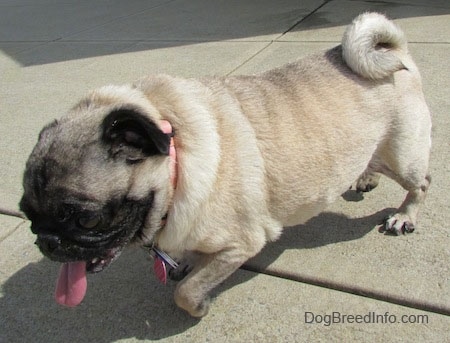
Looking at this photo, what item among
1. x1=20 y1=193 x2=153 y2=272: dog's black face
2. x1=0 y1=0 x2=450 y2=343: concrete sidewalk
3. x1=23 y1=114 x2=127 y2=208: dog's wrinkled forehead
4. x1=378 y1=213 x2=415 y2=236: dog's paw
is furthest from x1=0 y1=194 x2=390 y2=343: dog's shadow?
x1=23 y1=114 x2=127 y2=208: dog's wrinkled forehead

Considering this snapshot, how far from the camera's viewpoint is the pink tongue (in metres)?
2.38

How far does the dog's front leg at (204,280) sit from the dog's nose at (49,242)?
71cm

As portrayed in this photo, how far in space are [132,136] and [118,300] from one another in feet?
3.77

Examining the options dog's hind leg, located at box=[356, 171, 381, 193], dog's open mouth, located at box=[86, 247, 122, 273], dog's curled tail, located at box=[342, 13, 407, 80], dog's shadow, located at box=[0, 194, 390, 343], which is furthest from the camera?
dog's hind leg, located at box=[356, 171, 381, 193]

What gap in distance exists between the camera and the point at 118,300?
2801 mm

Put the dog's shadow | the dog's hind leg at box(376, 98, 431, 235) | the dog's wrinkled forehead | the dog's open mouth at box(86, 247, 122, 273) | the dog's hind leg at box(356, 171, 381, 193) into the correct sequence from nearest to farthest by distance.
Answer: the dog's wrinkled forehead, the dog's open mouth at box(86, 247, 122, 273), the dog's shadow, the dog's hind leg at box(376, 98, 431, 235), the dog's hind leg at box(356, 171, 381, 193)

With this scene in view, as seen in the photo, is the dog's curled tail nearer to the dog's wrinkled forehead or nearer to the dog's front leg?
the dog's front leg

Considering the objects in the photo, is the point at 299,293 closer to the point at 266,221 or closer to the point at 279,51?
the point at 266,221

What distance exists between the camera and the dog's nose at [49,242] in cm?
208

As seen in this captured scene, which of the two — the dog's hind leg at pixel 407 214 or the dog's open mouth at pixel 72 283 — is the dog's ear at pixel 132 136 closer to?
the dog's open mouth at pixel 72 283

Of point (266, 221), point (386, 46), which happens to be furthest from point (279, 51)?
point (266, 221)

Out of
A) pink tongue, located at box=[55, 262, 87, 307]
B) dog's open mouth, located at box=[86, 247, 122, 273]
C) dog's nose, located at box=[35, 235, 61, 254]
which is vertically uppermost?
dog's nose, located at box=[35, 235, 61, 254]

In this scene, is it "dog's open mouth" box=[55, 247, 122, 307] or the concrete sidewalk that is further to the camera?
the concrete sidewalk

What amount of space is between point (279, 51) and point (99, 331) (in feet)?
15.5
